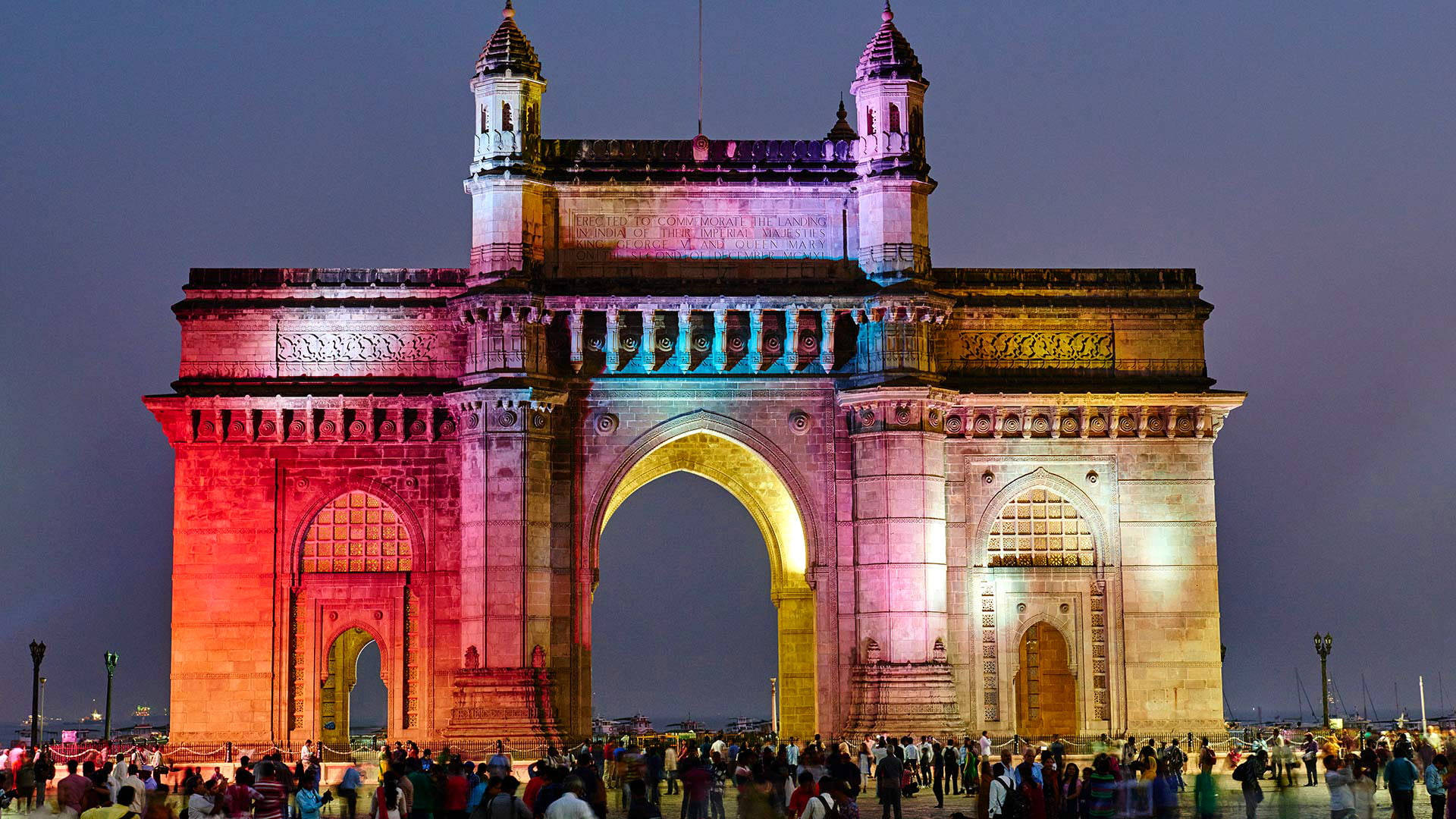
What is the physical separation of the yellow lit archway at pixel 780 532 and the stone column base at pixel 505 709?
6.75 meters

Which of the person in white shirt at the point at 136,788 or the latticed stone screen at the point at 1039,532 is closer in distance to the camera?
the person in white shirt at the point at 136,788

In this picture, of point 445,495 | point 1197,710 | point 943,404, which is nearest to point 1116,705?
point 1197,710

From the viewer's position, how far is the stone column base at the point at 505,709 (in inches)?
1790

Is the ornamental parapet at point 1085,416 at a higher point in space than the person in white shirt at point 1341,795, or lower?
higher

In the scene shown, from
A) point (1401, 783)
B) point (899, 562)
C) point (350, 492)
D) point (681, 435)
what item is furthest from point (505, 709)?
point (1401, 783)

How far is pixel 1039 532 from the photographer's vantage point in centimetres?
4988

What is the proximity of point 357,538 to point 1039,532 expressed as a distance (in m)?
16.2

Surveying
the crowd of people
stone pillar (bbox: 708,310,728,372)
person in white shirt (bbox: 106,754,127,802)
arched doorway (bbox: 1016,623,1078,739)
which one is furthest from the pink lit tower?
person in white shirt (bbox: 106,754,127,802)

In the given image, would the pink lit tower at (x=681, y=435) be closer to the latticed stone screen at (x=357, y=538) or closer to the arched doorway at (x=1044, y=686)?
the latticed stone screen at (x=357, y=538)

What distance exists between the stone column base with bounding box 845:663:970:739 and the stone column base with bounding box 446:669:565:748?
266 inches

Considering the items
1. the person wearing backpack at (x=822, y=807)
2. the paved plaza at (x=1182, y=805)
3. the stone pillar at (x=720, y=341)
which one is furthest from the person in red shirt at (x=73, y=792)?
the stone pillar at (x=720, y=341)

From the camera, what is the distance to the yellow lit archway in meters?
52.1

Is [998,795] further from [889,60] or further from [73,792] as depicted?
[889,60]

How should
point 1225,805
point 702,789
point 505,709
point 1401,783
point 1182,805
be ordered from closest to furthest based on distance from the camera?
point 1401,783, point 702,789, point 1182,805, point 1225,805, point 505,709
